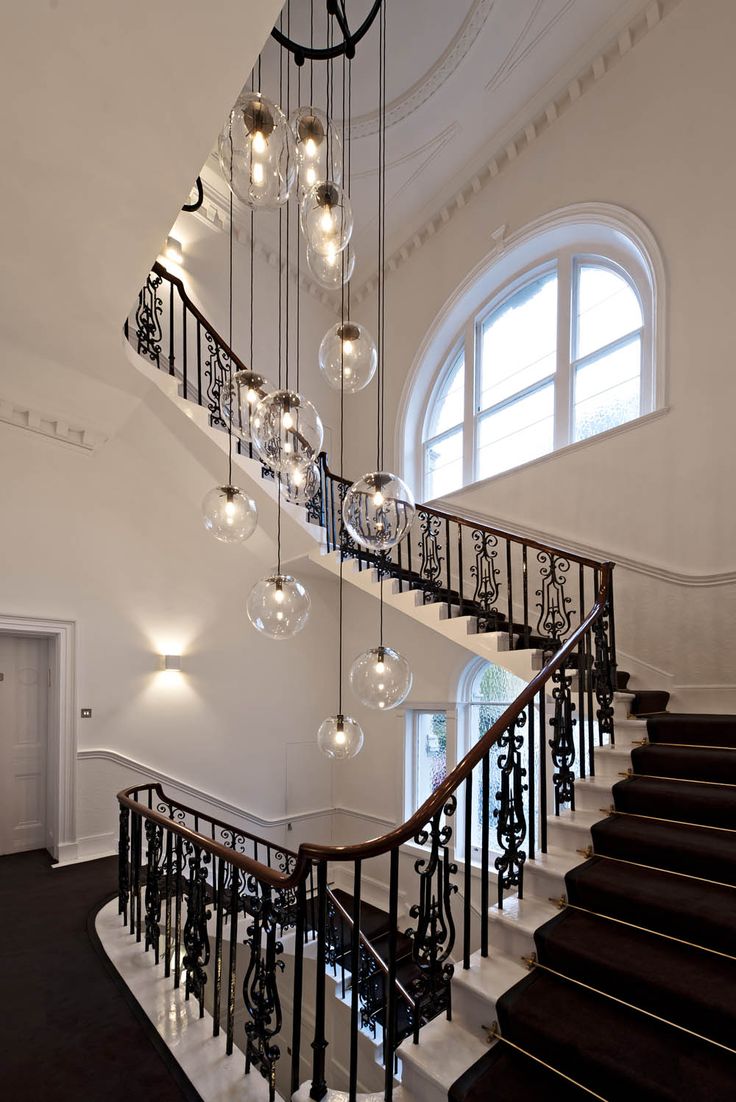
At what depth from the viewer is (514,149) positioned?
681 centimetres

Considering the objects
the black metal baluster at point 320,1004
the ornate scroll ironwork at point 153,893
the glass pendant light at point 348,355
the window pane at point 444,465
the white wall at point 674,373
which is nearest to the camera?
the black metal baluster at point 320,1004

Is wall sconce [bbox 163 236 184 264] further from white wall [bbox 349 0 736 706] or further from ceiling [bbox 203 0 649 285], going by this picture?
white wall [bbox 349 0 736 706]

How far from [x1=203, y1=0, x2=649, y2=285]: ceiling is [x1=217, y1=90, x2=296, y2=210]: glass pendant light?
402cm

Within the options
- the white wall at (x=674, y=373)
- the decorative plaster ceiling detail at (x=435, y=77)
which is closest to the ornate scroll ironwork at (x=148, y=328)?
the decorative plaster ceiling detail at (x=435, y=77)

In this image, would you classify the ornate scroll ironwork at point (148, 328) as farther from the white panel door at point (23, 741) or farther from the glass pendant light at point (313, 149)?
the glass pendant light at point (313, 149)

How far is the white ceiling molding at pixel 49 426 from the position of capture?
5324 mm

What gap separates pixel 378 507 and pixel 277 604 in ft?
2.75

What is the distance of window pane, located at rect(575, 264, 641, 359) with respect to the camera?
19.6 ft

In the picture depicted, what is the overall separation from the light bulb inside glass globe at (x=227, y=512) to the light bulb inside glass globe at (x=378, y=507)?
0.79m

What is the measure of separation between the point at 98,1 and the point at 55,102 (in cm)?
51

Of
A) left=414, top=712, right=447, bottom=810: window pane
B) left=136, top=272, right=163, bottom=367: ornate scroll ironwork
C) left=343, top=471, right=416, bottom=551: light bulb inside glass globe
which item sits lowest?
left=414, top=712, right=447, bottom=810: window pane

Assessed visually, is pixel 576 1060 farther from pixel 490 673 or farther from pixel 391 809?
pixel 391 809

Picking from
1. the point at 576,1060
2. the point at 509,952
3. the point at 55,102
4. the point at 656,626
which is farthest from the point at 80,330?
the point at 656,626

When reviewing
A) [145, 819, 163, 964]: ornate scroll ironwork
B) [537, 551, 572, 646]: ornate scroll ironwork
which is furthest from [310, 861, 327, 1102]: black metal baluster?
[537, 551, 572, 646]: ornate scroll ironwork
